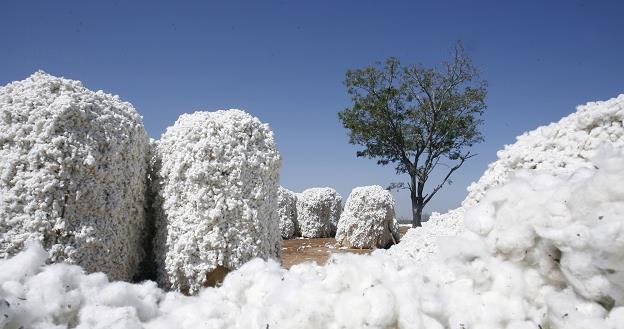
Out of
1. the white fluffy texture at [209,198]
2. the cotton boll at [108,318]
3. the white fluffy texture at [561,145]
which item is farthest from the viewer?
the white fluffy texture at [209,198]

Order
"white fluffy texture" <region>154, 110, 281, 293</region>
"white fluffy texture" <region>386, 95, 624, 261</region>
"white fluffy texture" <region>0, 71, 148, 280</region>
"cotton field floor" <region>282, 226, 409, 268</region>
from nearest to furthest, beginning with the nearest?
"white fluffy texture" <region>386, 95, 624, 261</region> < "white fluffy texture" <region>0, 71, 148, 280</region> < "white fluffy texture" <region>154, 110, 281, 293</region> < "cotton field floor" <region>282, 226, 409, 268</region>

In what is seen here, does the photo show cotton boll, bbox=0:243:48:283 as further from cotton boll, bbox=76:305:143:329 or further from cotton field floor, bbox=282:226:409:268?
cotton field floor, bbox=282:226:409:268

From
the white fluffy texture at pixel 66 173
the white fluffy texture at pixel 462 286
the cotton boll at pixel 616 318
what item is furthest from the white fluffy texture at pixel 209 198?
the cotton boll at pixel 616 318

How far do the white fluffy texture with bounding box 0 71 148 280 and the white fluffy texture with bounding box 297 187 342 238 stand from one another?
1614cm

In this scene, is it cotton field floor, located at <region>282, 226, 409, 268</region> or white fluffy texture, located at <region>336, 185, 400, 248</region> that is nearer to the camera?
cotton field floor, located at <region>282, 226, 409, 268</region>

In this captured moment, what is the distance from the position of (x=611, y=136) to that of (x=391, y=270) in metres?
1.87

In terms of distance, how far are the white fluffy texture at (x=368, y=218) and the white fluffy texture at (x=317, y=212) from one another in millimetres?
4778

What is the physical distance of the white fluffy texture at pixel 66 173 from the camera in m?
3.44

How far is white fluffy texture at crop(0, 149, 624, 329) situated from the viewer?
1441 millimetres

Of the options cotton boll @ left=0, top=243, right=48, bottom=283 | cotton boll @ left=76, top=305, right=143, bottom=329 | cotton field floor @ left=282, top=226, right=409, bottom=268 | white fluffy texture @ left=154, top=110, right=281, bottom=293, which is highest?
white fluffy texture @ left=154, top=110, right=281, bottom=293

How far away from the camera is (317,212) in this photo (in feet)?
A: 65.9

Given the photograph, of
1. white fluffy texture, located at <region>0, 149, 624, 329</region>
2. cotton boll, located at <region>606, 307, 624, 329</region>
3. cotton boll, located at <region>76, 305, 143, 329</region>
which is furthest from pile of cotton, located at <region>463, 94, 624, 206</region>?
cotton boll, located at <region>76, 305, 143, 329</region>

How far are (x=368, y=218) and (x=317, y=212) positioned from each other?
5509 mm

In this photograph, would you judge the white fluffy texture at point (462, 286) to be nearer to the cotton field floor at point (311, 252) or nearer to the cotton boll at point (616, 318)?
the cotton boll at point (616, 318)
